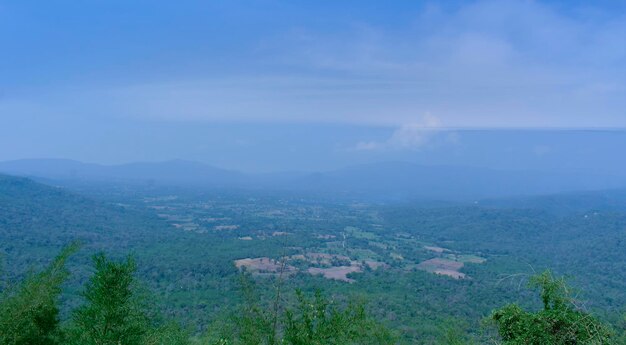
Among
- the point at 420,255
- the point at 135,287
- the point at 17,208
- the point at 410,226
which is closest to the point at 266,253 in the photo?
the point at 420,255

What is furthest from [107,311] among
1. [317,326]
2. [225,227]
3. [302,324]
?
[225,227]

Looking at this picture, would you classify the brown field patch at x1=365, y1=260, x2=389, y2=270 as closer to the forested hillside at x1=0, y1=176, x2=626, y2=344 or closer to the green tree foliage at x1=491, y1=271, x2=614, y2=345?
the forested hillside at x1=0, y1=176, x2=626, y2=344

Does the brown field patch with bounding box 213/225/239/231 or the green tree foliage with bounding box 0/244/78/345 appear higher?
the green tree foliage with bounding box 0/244/78/345

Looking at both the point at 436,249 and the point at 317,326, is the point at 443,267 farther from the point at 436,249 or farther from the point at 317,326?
the point at 317,326

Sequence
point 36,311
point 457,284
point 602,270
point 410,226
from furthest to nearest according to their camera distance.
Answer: point 410,226 < point 602,270 < point 457,284 < point 36,311

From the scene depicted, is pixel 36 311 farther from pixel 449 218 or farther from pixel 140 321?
pixel 449 218

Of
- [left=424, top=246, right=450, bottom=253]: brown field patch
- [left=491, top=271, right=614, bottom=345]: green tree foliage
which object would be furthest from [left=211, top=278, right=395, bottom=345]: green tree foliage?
[left=424, top=246, right=450, bottom=253]: brown field patch
